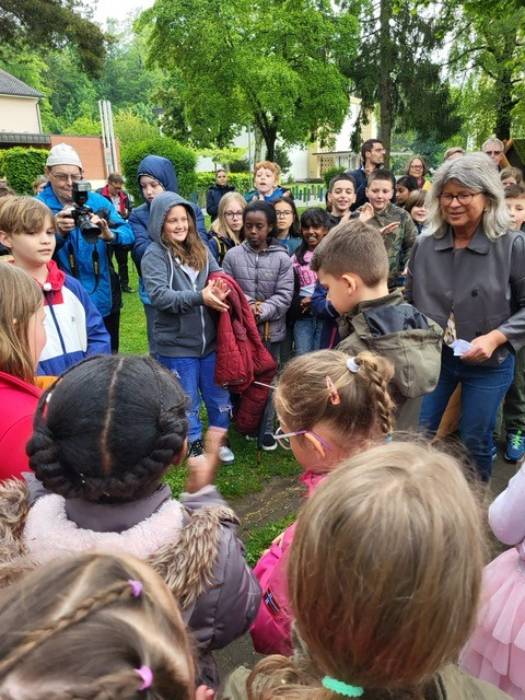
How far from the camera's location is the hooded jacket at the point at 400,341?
2.19 meters

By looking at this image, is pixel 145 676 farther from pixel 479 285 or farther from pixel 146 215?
pixel 146 215

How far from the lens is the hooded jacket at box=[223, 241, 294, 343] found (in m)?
4.07

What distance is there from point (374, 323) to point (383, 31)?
71.1 ft

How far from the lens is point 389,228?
14.8ft

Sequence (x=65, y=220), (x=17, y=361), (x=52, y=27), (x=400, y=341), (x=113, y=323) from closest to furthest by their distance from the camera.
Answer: (x=17, y=361)
(x=400, y=341)
(x=65, y=220)
(x=113, y=323)
(x=52, y=27)

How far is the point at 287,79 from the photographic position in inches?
744

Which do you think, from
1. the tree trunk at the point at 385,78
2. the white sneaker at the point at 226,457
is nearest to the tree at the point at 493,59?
the tree trunk at the point at 385,78

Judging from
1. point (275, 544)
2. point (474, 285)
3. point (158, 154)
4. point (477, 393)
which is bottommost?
point (275, 544)

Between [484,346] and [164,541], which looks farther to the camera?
[484,346]

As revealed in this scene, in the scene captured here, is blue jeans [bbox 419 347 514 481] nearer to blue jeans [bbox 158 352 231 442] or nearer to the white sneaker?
blue jeans [bbox 158 352 231 442]

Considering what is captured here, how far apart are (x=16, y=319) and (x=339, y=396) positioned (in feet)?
3.83

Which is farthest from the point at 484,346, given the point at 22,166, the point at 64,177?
the point at 22,166

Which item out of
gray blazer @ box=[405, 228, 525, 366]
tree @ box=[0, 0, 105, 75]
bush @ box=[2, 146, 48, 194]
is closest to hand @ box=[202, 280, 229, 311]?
gray blazer @ box=[405, 228, 525, 366]

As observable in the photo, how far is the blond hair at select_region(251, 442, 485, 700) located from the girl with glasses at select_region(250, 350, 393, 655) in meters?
0.79
